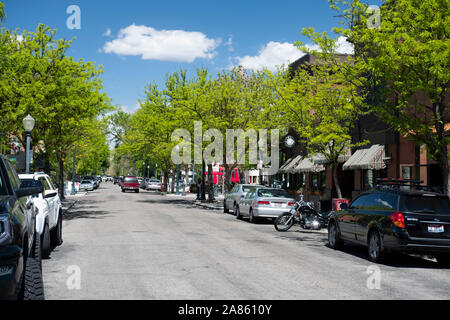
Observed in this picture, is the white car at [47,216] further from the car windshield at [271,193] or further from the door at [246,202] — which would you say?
the door at [246,202]

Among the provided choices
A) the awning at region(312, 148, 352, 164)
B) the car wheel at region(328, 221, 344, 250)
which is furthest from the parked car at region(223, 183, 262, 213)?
the car wheel at region(328, 221, 344, 250)

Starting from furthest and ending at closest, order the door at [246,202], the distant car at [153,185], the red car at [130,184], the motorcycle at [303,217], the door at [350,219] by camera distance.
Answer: the distant car at [153,185] → the red car at [130,184] → the door at [246,202] → the motorcycle at [303,217] → the door at [350,219]

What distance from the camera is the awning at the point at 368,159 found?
25047 mm

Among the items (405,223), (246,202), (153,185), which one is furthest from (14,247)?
(153,185)

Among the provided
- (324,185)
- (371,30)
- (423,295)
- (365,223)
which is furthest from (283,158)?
(423,295)

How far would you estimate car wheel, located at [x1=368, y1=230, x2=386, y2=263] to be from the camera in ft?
36.1

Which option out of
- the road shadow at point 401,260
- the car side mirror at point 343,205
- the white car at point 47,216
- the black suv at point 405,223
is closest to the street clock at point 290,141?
the road shadow at point 401,260

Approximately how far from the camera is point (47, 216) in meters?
10.4

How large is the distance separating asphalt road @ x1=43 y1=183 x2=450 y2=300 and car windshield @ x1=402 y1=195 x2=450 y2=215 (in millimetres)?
1219

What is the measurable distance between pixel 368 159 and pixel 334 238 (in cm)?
1265

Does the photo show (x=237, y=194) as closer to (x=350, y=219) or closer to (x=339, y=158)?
(x=339, y=158)

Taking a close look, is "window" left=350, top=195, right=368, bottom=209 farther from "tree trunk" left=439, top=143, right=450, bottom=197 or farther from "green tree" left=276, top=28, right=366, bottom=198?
"green tree" left=276, top=28, right=366, bottom=198

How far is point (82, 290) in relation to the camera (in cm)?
747

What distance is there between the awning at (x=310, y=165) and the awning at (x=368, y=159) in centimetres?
314
